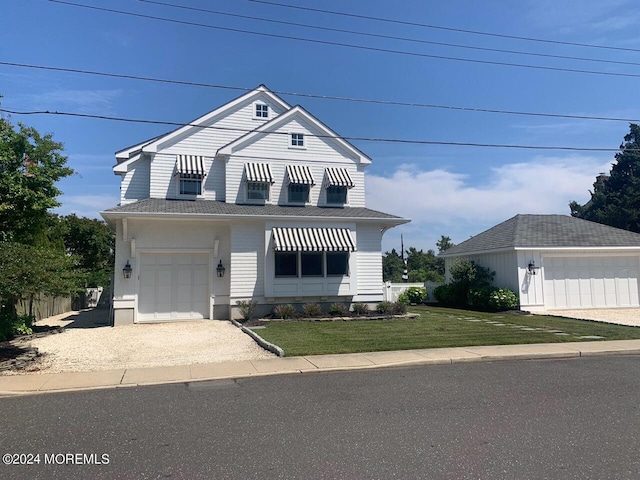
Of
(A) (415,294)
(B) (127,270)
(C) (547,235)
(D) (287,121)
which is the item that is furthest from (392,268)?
(B) (127,270)

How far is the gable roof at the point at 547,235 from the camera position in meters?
20.5

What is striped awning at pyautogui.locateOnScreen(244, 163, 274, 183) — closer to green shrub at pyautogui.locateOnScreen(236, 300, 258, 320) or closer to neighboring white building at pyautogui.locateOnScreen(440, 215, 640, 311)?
green shrub at pyautogui.locateOnScreen(236, 300, 258, 320)

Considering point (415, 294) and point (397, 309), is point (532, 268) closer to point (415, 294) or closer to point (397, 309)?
point (397, 309)

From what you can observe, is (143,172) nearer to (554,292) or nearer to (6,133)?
(6,133)

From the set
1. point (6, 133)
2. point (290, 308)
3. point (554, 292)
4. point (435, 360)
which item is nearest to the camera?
point (435, 360)

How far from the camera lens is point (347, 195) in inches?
813

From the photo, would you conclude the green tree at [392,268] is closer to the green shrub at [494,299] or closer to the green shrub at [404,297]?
the green shrub at [404,297]

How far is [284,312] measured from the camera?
16906 millimetres

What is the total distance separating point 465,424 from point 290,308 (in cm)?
1183

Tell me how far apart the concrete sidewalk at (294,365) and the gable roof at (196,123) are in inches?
483

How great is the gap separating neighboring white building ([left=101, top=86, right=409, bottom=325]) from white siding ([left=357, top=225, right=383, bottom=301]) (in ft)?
0.14

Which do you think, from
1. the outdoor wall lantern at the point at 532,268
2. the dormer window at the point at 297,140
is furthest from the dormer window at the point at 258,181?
the outdoor wall lantern at the point at 532,268

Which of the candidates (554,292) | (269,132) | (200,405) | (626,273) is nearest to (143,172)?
(269,132)

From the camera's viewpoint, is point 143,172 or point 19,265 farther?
point 143,172
